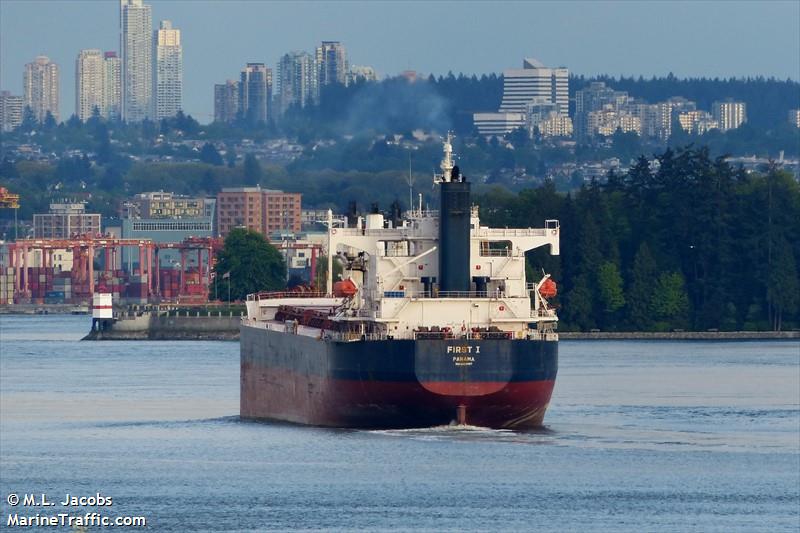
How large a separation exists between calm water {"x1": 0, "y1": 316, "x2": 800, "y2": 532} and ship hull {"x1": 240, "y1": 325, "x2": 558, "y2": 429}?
59 centimetres

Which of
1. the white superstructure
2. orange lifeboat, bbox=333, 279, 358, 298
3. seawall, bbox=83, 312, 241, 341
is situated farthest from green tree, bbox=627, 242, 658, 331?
orange lifeboat, bbox=333, 279, 358, 298

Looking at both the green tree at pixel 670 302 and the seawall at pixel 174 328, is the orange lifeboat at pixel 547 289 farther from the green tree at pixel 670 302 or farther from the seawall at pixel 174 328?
the seawall at pixel 174 328

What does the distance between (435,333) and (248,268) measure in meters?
109

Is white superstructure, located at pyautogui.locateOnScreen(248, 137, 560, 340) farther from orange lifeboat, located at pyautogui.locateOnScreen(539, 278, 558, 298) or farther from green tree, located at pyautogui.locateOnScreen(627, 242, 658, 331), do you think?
green tree, located at pyautogui.locateOnScreen(627, 242, 658, 331)

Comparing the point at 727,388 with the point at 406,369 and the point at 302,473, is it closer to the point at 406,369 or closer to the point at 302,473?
the point at 406,369

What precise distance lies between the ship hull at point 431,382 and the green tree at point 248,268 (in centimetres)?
10542

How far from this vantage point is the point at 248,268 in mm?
169250

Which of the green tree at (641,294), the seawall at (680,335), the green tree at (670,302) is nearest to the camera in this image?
the seawall at (680,335)

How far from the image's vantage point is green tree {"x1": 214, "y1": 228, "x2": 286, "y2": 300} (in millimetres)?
169125

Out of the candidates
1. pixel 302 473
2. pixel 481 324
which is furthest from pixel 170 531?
pixel 481 324

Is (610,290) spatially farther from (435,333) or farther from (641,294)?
(435,333)

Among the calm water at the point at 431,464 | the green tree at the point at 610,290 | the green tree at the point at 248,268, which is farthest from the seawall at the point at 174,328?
the calm water at the point at 431,464

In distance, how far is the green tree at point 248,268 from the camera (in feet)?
555

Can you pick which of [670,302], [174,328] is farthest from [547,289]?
[174,328]
